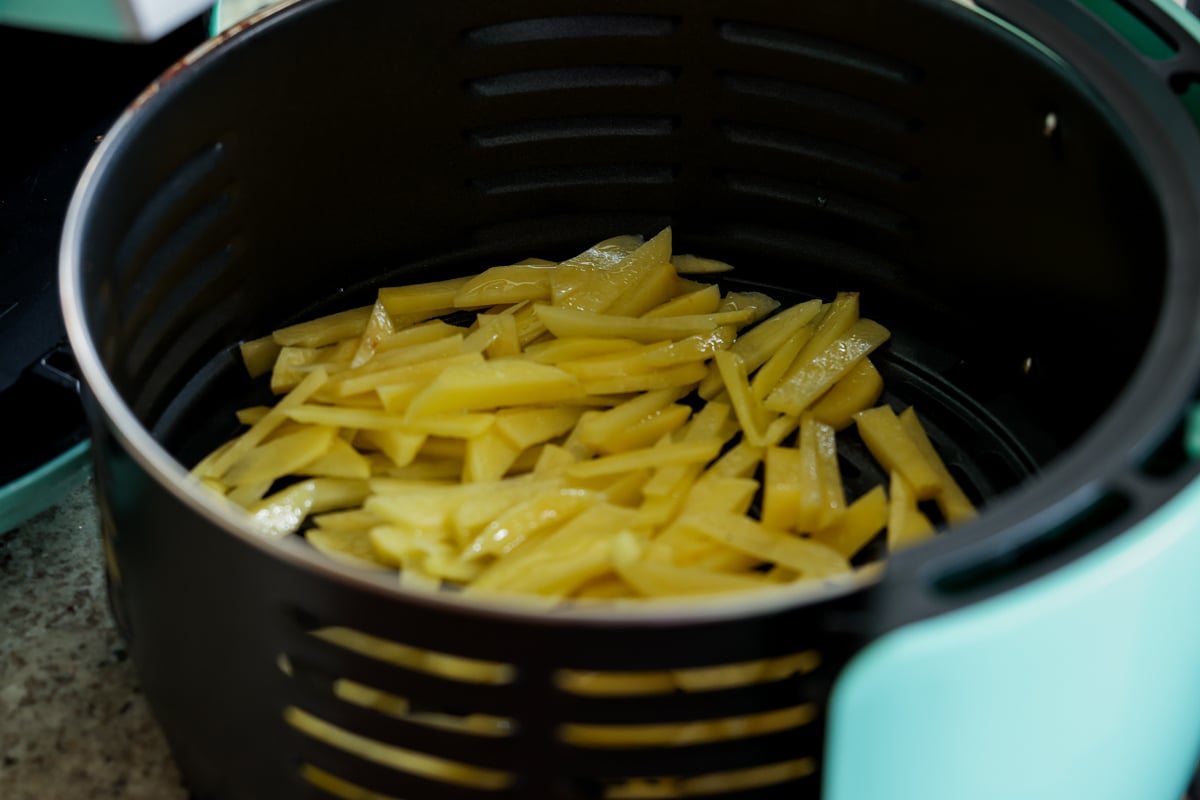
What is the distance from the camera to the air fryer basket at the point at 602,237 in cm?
67

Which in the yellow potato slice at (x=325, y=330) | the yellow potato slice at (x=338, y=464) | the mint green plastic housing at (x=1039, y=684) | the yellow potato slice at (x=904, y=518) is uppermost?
the mint green plastic housing at (x=1039, y=684)

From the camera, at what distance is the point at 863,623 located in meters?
0.64

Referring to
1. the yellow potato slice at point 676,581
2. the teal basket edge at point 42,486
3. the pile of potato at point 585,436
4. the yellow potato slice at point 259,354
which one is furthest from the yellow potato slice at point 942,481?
the teal basket edge at point 42,486

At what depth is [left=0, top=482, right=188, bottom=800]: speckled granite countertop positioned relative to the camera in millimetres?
957

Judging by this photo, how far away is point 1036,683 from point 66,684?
72 cm

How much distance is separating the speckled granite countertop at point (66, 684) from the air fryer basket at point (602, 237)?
8 centimetres

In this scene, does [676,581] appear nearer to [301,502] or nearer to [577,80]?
[301,502]

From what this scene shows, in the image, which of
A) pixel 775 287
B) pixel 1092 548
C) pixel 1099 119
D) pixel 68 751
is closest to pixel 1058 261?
pixel 1099 119

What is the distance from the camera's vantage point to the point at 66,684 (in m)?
1.02

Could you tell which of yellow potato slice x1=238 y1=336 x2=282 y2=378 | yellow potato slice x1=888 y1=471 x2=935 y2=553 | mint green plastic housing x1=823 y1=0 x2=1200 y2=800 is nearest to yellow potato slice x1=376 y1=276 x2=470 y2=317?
yellow potato slice x1=238 y1=336 x2=282 y2=378

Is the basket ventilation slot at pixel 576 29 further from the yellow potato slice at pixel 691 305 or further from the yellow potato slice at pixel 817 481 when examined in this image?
the yellow potato slice at pixel 817 481

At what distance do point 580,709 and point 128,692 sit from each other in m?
0.49

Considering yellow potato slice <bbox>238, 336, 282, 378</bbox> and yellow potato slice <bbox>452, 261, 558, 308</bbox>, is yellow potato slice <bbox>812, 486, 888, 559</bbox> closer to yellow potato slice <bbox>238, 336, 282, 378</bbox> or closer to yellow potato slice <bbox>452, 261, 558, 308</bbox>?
yellow potato slice <bbox>452, 261, 558, 308</bbox>

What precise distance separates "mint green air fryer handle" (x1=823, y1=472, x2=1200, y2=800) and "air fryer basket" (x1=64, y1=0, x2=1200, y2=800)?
0.06 feet
